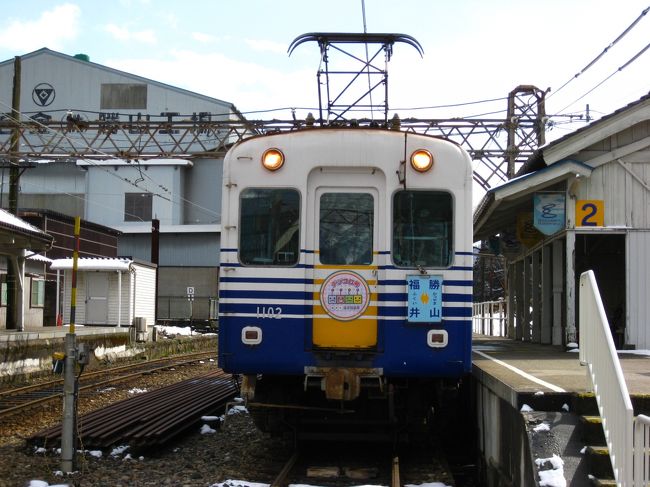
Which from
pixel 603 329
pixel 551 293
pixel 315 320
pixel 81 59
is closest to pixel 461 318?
pixel 315 320

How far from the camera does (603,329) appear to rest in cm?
536

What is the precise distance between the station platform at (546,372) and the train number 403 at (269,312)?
208 centimetres

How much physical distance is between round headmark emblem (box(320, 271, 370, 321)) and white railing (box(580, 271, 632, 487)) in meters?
1.95

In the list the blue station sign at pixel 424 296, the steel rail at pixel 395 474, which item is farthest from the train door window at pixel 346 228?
the steel rail at pixel 395 474

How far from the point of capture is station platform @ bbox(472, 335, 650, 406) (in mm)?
6240

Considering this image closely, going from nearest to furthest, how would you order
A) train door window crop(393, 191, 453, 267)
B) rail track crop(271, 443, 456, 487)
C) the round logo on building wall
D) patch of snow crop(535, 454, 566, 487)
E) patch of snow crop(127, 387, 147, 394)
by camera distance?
patch of snow crop(535, 454, 566, 487) → rail track crop(271, 443, 456, 487) → train door window crop(393, 191, 453, 267) → patch of snow crop(127, 387, 147, 394) → the round logo on building wall

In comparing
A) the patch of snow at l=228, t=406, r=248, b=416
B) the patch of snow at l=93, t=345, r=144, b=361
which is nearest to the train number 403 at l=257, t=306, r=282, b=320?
the patch of snow at l=228, t=406, r=248, b=416

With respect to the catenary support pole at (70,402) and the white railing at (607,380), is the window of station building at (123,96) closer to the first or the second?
the catenary support pole at (70,402)

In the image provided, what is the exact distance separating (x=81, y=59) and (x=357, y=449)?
40.9 metres

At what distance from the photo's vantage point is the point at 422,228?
733cm

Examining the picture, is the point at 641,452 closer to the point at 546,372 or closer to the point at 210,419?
the point at 546,372

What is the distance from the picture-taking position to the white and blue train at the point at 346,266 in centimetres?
712

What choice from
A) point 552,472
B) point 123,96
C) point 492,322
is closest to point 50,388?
point 552,472

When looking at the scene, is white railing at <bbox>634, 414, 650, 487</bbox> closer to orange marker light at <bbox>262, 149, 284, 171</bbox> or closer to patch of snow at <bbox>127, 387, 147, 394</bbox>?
orange marker light at <bbox>262, 149, 284, 171</bbox>
